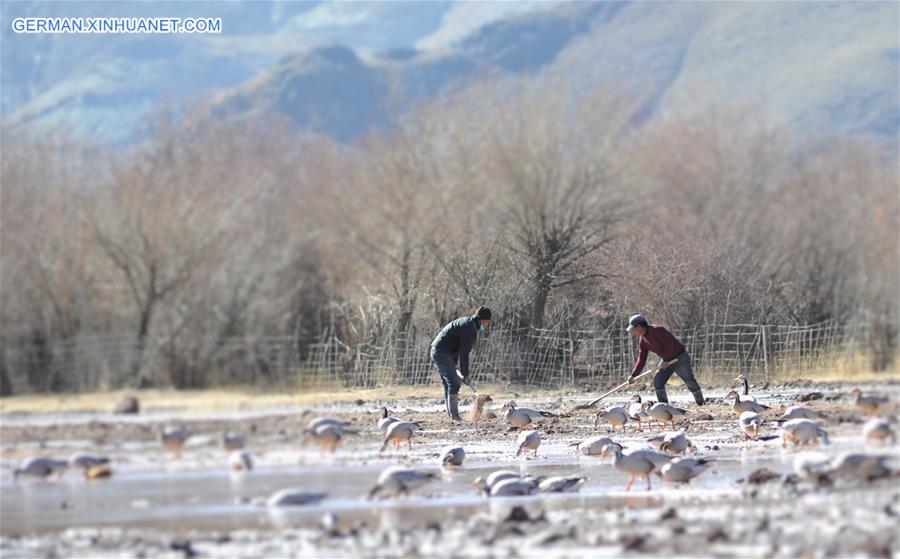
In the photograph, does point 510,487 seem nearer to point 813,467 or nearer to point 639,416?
point 813,467

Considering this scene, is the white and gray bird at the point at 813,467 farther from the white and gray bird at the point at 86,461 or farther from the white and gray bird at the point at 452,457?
the white and gray bird at the point at 86,461

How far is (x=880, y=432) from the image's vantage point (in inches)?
534

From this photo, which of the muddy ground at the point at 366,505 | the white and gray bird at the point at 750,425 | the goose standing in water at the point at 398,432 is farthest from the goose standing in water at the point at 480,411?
the white and gray bird at the point at 750,425

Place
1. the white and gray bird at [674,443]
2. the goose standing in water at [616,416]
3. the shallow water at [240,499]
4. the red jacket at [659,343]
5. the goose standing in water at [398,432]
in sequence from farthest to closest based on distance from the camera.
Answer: the red jacket at [659,343] < the goose standing in water at [616,416] < the goose standing in water at [398,432] < the white and gray bird at [674,443] < the shallow water at [240,499]

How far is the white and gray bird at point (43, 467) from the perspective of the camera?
13.3m

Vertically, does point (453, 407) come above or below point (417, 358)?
below

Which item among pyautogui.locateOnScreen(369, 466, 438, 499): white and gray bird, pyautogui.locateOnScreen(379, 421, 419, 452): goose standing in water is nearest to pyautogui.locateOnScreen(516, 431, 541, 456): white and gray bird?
pyautogui.locateOnScreen(379, 421, 419, 452): goose standing in water

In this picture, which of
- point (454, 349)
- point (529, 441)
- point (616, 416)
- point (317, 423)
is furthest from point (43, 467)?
point (616, 416)

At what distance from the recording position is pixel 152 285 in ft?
55.6

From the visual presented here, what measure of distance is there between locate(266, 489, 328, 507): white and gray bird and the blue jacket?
255 inches

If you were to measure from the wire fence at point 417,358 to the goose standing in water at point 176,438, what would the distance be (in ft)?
8.10

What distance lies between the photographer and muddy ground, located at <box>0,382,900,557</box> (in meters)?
10.2

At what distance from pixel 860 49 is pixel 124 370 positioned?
18987 cm

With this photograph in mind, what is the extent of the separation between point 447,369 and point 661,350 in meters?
2.68
